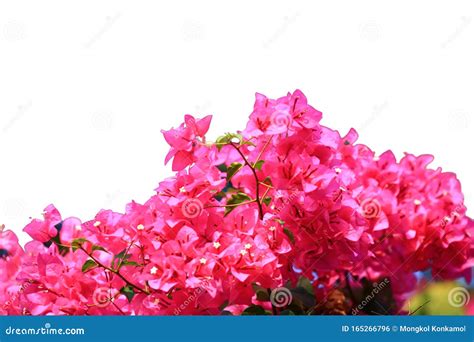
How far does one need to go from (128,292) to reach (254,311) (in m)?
0.34

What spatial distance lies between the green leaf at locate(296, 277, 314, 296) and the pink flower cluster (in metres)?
0.03

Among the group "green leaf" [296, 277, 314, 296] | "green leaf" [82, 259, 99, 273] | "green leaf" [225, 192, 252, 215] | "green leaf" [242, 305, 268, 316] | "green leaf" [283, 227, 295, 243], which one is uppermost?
"green leaf" [225, 192, 252, 215]

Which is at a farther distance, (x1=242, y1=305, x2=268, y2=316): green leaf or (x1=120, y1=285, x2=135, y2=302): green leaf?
(x1=120, y1=285, x2=135, y2=302): green leaf

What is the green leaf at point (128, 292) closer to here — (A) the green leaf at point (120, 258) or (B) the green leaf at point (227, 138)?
(A) the green leaf at point (120, 258)

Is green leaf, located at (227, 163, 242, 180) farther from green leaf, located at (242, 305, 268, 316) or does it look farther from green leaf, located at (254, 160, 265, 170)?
green leaf, located at (242, 305, 268, 316)

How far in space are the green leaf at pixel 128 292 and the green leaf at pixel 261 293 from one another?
322 millimetres

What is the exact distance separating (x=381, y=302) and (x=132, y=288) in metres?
0.71

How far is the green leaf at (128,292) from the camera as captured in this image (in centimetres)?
154

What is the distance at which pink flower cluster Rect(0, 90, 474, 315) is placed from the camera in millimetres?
1428

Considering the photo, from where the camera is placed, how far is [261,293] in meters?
1.41

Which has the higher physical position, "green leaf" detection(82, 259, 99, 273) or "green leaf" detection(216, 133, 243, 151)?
"green leaf" detection(216, 133, 243, 151)

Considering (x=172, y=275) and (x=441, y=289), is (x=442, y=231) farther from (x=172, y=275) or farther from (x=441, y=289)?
(x=172, y=275)

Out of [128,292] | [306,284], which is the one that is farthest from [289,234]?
[128,292]

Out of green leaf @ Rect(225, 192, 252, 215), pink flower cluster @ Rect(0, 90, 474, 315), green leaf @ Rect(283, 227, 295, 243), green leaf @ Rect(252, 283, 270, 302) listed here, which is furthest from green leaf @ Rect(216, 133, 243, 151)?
green leaf @ Rect(252, 283, 270, 302)
